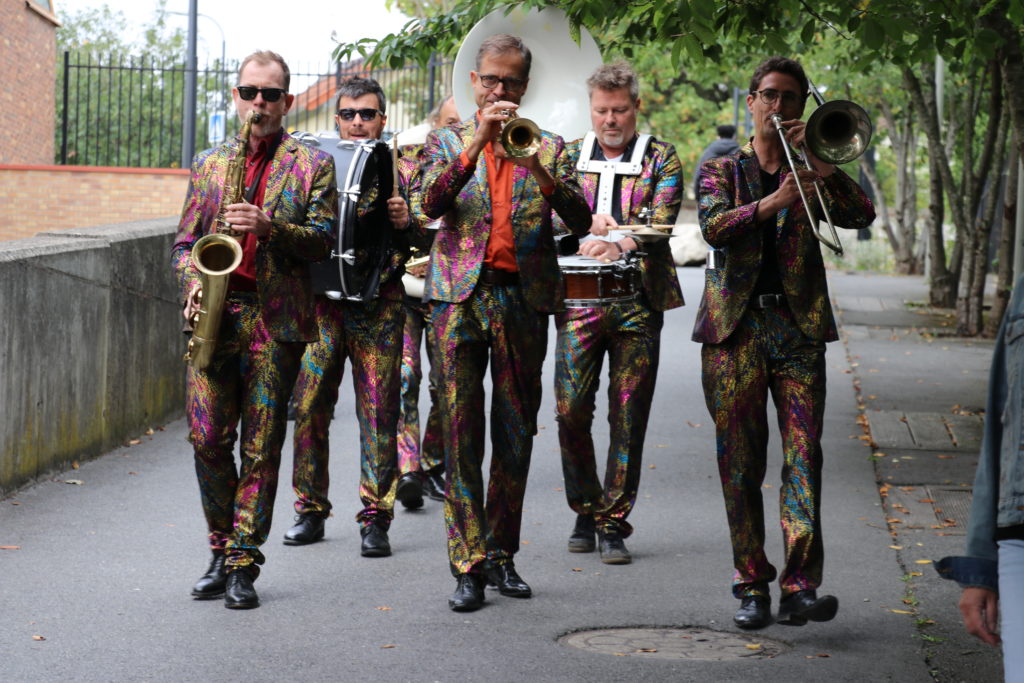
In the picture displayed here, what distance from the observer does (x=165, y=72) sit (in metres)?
20.1

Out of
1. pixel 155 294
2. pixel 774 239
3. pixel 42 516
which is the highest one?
pixel 774 239

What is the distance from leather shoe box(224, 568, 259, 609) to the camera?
6.08 m

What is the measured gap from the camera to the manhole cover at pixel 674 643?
5.62 meters

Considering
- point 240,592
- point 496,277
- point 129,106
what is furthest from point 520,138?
point 129,106

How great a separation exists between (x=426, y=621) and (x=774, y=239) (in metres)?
1.92

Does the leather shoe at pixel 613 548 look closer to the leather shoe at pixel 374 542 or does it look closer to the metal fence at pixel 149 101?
the leather shoe at pixel 374 542

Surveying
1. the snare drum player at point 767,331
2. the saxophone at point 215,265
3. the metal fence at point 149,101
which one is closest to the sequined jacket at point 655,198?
the snare drum player at point 767,331

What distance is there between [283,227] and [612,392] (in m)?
1.96

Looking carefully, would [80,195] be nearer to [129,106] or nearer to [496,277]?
[129,106]

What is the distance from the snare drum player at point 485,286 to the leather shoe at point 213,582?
2.96ft

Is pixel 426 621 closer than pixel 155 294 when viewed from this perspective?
Yes

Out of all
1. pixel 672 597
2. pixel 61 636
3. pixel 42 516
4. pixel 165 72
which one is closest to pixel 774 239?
pixel 672 597

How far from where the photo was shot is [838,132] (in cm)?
571

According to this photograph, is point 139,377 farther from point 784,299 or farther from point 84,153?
point 84,153
